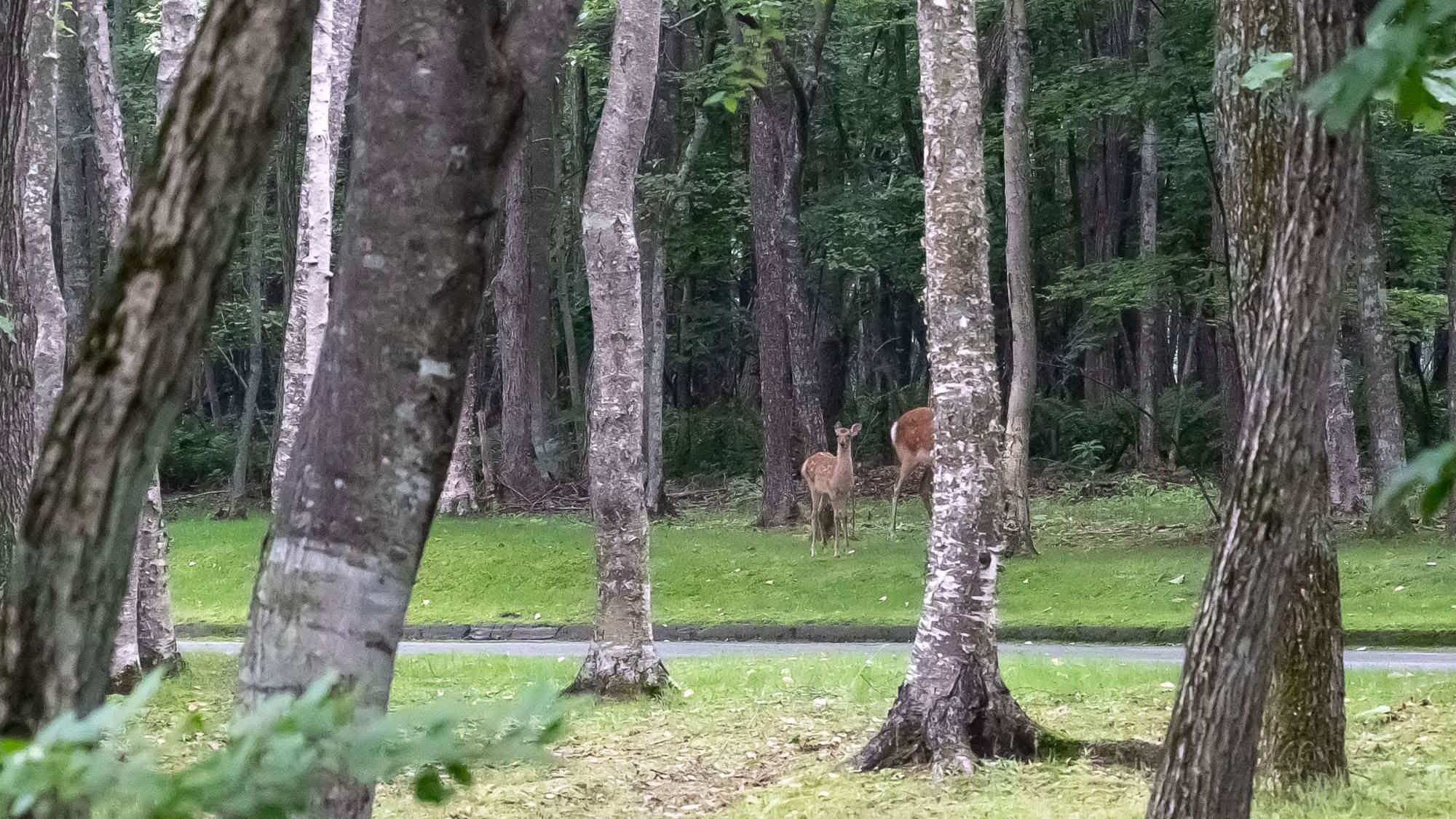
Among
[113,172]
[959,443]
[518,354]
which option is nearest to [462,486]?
[518,354]

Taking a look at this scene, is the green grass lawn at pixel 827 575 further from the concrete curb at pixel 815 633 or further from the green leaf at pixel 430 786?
the green leaf at pixel 430 786

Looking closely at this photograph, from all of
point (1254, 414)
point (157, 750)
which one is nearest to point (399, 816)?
point (1254, 414)

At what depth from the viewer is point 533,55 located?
3203 mm

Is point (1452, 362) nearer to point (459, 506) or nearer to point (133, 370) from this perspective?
point (459, 506)

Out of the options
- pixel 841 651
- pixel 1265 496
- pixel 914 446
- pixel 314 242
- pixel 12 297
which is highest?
pixel 314 242

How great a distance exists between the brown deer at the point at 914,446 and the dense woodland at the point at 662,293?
140 centimetres

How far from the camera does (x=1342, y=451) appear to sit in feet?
67.3

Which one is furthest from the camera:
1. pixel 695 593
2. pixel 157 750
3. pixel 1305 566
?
pixel 695 593

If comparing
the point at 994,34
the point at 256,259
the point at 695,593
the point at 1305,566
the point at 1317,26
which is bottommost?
the point at 695,593

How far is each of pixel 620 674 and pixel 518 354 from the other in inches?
683

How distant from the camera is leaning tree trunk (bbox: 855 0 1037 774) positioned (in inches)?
322

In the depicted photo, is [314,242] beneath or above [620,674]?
above

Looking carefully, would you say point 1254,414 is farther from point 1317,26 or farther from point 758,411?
point 758,411

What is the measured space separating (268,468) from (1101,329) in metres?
17.9
